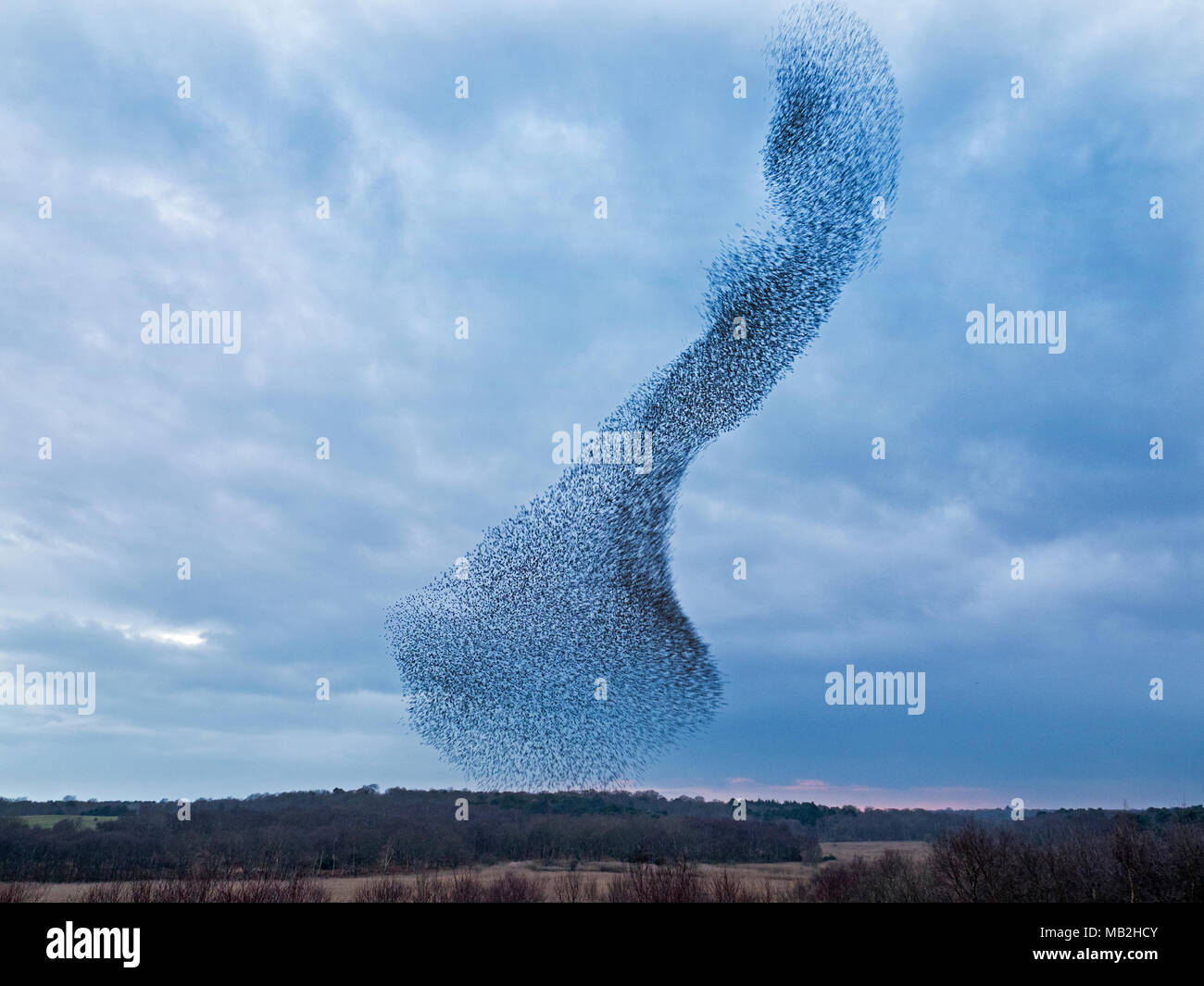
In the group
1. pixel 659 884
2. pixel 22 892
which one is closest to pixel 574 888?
pixel 659 884

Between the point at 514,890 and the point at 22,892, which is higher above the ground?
the point at 22,892

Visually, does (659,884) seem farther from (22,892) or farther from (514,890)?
(22,892)

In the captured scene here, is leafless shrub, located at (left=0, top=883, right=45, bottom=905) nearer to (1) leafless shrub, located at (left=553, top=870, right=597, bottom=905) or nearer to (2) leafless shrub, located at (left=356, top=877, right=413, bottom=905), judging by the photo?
(2) leafless shrub, located at (left=356, top=877, right=413, bottom=905)

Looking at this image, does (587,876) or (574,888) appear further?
(587,876)

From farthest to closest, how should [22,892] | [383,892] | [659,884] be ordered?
[22,892]
[383,892]
[659,884]

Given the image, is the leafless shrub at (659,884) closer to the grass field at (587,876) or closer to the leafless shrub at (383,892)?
the grass field at (587,876)

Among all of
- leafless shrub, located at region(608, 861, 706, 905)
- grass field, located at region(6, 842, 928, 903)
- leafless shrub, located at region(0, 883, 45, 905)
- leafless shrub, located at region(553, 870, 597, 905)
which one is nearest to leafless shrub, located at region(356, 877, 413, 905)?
grass field, located at region(6, 842, 928, 903)

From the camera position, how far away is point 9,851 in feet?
219

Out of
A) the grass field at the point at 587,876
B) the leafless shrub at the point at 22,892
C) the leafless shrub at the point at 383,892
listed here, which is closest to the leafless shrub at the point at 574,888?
the grass field at the point at 587,876

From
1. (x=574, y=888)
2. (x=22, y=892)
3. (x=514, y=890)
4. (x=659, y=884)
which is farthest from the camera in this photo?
(x=22, y=892)
